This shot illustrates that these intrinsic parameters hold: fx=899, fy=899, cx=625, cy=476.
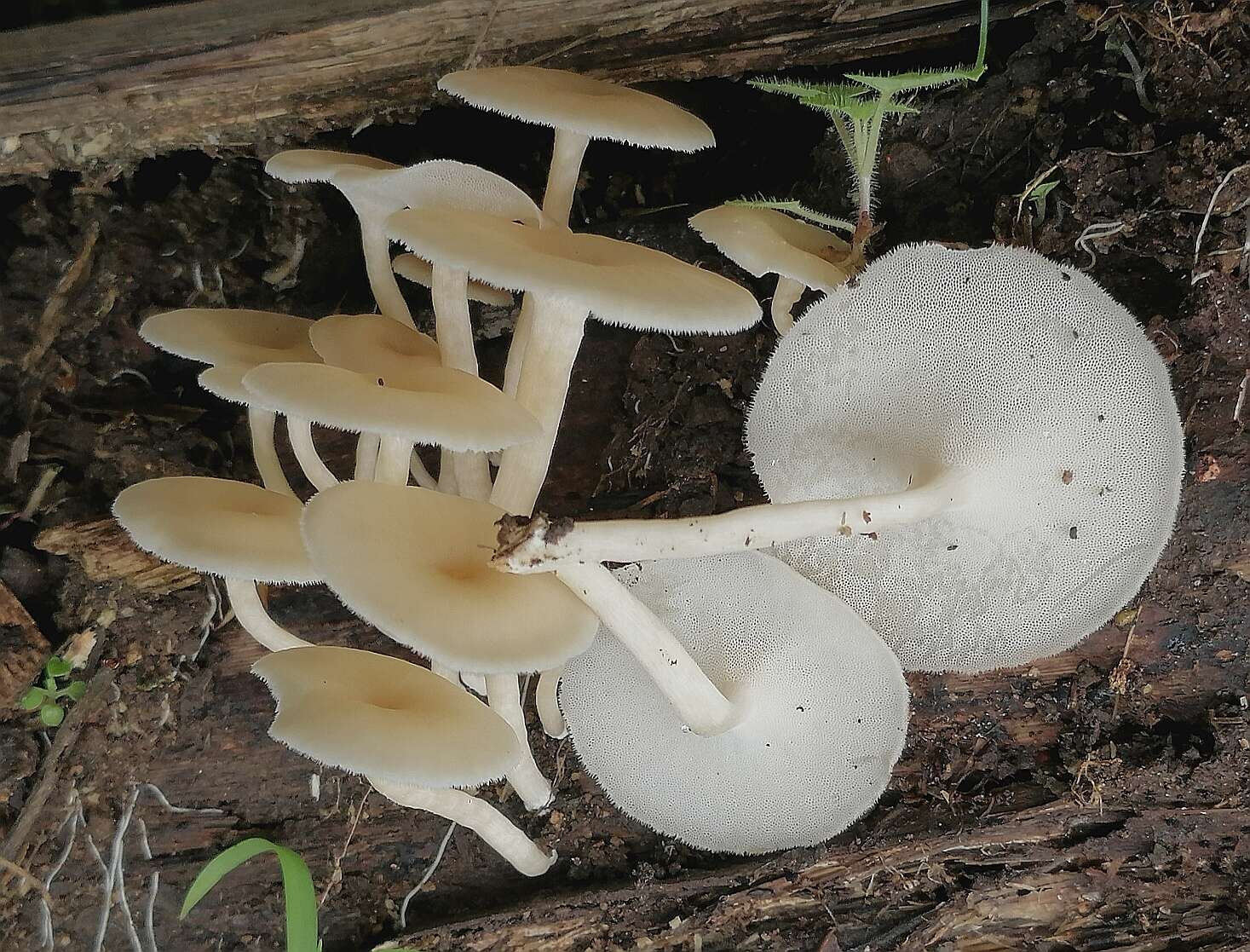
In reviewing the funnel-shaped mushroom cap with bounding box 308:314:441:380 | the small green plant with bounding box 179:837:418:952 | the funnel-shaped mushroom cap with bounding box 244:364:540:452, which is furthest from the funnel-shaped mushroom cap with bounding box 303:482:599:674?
the small green plant with bounding box 179:837:418:952

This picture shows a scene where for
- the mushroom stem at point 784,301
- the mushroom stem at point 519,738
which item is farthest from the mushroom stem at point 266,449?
the mushroom stem at point 784,301

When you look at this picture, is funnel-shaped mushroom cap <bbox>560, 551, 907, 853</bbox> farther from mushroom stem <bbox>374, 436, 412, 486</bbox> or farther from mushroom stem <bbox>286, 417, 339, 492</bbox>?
mushroom stem <bbox>286, 417, 339, 492</bbox>

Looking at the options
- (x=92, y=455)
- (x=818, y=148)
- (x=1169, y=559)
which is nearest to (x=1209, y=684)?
(x=1169, y=559)

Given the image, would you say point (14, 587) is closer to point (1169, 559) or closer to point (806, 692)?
point (806, 692)

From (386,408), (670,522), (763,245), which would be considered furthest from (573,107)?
(670,522)

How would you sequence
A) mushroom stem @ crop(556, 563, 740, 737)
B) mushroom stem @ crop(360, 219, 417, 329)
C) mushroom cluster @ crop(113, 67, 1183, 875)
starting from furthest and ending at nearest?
mushroom stem @ crop(360, 219, 417, 329), mushroom stem @ crop(556, 563, 740, 737), mushroom cluster @ crop(113, 67, 1183, 875)
